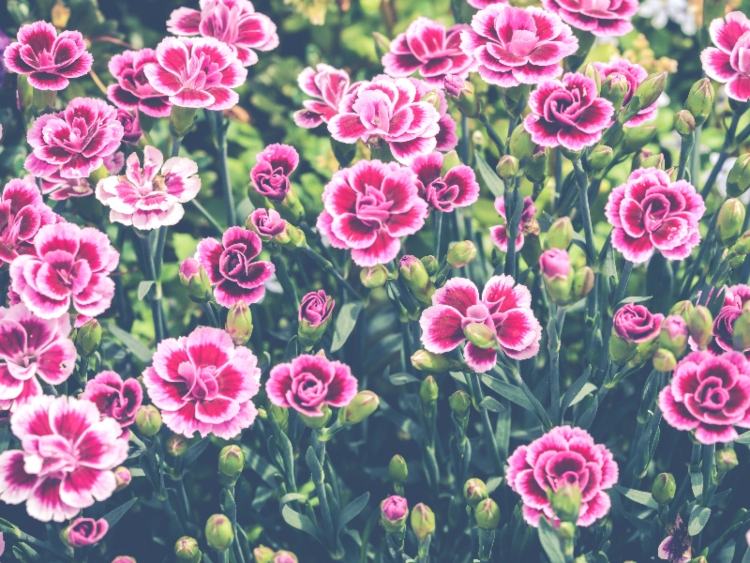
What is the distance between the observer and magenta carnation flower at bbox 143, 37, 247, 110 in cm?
117

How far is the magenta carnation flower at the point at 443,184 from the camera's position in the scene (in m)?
1.11

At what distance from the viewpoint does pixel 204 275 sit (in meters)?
1.10

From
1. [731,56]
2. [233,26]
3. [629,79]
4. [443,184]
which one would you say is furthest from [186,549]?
[731,56]

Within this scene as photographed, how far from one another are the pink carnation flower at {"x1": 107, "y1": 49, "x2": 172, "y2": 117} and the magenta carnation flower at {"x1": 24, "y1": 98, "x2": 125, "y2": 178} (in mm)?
72

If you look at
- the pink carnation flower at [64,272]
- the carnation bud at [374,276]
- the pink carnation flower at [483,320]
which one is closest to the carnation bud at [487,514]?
the pink carnation flower at [483,320]

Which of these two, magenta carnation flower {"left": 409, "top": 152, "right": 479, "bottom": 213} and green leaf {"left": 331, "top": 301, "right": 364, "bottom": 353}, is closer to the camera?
magenta carnation flower {"left": 409, "top": 152, "right": 479, "bottom": 213}

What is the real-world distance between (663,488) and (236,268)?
667 mm

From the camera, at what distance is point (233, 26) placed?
1.30 meters

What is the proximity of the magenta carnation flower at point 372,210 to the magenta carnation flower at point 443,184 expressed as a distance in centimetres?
5

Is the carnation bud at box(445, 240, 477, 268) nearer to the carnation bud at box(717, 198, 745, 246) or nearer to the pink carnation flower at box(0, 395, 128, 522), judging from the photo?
the carnation bud at box(717, 198, 745, 246)

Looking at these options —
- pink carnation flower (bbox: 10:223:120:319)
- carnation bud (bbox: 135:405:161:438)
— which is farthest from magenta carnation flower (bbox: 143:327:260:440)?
pink carnation flower (bbox: 10:223:120:319)

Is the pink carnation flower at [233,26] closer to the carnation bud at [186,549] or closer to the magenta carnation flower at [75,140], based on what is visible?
the magenta carnation flower at [75,140]

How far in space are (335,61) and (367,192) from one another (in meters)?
1.20

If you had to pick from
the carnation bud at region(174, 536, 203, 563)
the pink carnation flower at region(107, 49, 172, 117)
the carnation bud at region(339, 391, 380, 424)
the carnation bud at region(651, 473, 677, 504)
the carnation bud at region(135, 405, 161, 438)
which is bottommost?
the carnation bud at region(174, 536, 203, 563)
